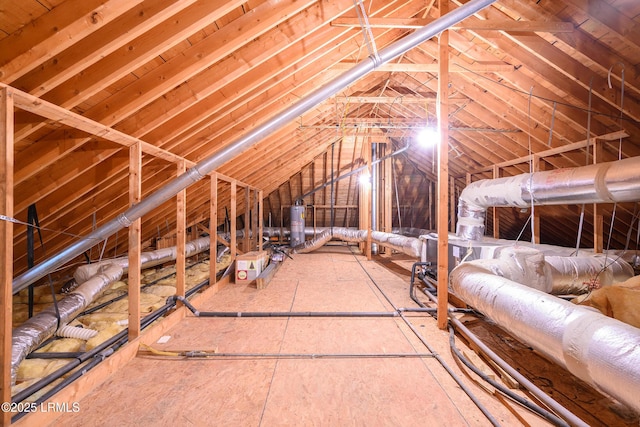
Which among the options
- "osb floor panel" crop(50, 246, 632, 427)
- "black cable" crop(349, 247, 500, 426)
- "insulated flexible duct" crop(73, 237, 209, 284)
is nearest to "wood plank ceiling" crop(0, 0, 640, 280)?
"insulated flexible duct" crop(73, 237, 209, 284)

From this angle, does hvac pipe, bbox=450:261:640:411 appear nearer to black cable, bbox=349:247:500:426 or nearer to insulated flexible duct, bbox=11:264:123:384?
black cable, bbox=349:247:500:426

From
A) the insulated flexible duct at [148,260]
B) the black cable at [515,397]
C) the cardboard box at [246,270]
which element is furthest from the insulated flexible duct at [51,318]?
the black cable at [515,397]

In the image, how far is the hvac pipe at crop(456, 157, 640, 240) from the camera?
2.41 m

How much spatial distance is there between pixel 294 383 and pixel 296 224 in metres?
6.21

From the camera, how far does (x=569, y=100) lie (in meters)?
3.35

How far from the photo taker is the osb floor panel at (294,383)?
154 cm

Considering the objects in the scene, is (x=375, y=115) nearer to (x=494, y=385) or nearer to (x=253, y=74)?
(x=253, y=74)

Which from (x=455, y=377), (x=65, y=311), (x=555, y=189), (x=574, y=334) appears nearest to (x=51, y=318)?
(x=65, y=311)

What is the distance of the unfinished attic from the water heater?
326 cm

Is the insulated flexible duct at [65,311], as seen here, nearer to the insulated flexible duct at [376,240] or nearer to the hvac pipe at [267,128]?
the hvac pipe at [267,128]

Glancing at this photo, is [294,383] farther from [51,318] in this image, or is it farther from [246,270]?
[246,270]

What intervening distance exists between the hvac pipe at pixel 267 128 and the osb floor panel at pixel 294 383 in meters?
0.94

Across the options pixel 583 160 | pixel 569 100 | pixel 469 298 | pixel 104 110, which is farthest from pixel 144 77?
pixel 583 160

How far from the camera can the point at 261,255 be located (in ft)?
15.9
